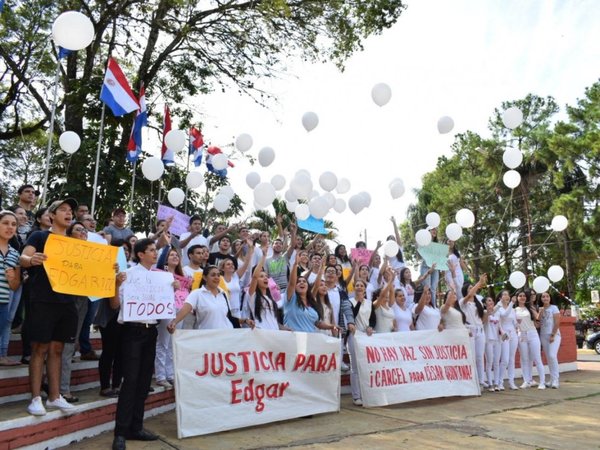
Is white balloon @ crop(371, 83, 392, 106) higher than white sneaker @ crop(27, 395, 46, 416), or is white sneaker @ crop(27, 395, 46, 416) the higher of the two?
white balloon @ crop(371, 83, 392, 106)

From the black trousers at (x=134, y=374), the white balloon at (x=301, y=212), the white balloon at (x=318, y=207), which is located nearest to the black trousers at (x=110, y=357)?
the black trousers at (x=134, y=374)

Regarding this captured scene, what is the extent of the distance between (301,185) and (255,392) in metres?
4.11

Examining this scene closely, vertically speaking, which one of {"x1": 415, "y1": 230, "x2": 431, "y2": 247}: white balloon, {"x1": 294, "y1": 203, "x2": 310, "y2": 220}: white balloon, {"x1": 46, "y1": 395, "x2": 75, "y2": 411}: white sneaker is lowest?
{"x1": 46, "y1": 395, "x2": 75, "y2": 411}: white sneaker

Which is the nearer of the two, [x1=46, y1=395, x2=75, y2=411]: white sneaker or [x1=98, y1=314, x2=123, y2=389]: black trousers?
[x1=46, y1=395, x2=75, y2=411]: white sneaker

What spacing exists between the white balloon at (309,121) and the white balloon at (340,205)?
60.9 inches

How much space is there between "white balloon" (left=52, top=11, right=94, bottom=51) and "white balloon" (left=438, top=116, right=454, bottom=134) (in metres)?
6.08

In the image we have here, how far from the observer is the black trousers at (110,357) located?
5.11m

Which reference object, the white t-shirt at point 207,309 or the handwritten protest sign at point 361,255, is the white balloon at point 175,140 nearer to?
the handwritten protest sign at point 361,255

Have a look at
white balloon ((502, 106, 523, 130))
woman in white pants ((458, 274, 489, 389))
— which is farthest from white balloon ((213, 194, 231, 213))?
white balloon ((502, 106, 523, 130))

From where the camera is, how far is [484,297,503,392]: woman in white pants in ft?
28.8

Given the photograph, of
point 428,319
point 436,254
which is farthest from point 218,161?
point 428,319

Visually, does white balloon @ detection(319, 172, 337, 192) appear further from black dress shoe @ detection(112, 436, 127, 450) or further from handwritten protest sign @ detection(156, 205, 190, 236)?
black dress shoe @ detection(112, 436, 127, 450)

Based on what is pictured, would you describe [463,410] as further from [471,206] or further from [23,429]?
[471,206]

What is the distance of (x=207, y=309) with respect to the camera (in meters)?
5.38
